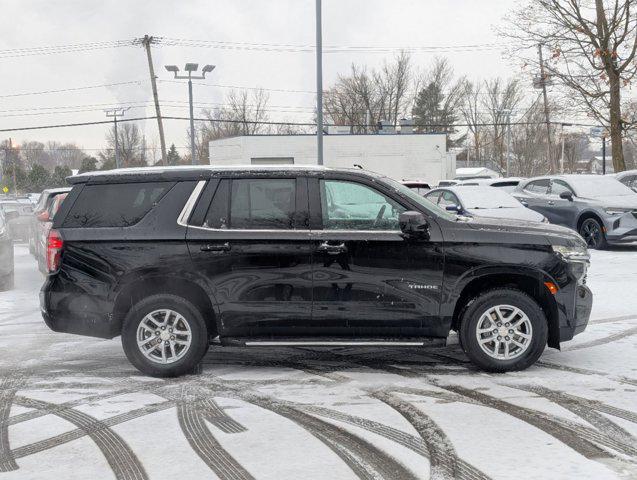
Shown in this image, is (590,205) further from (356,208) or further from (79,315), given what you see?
(79,315)

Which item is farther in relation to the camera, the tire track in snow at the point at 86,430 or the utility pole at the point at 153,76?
the utility pole at the point at 153,76

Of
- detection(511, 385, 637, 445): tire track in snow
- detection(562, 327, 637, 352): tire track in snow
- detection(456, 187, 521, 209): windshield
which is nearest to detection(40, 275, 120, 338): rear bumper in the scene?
detection(511, 385, 637, 445): tire track in snow

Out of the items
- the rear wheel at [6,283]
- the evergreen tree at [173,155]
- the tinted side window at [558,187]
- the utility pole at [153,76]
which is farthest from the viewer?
the evergreen tree at [173,155]

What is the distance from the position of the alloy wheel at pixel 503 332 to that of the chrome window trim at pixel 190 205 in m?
2.60

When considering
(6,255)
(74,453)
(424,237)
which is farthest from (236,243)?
(6,255)

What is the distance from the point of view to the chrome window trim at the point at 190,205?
251 inches

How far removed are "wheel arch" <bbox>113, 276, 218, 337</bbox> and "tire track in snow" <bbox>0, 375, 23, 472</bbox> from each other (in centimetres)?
96

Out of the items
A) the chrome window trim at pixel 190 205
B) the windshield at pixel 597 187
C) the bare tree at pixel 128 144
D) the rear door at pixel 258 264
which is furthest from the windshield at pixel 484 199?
the bare tree at pixel 128 144

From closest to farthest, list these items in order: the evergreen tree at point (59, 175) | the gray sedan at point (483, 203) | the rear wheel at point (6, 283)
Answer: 1. the rear wheel at point (6, 283)
2. the gray sedan at point (483, 203)
3. the evergreen tree at point (59, 175)

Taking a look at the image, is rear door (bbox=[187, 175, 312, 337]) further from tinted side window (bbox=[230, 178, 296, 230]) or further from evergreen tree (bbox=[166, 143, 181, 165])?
evergreen tree (bbox=[166, 143, 181, 165])

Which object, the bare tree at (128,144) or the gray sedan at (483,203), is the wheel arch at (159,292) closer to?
the gray sedan at (483,203)

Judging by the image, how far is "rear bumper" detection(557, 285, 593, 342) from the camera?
20.7 ft

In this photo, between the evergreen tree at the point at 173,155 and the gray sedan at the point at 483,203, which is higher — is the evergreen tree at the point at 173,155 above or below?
above

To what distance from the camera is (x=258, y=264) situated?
628cm
